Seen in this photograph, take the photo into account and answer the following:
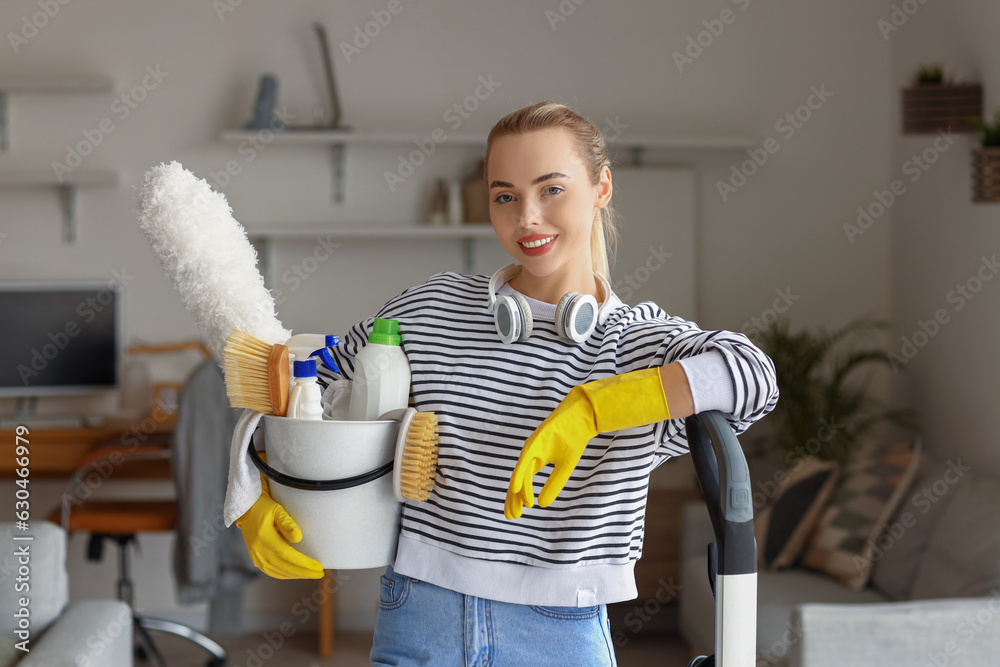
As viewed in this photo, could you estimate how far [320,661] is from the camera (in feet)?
10.2

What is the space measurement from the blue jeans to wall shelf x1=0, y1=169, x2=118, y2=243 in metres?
2.80

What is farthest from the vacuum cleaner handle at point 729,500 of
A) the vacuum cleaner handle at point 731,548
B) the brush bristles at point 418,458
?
the brush bristles at point 418,458

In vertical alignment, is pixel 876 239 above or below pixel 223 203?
above

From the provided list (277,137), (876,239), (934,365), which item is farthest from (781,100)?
(277,137)

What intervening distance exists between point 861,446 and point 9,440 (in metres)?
2.90

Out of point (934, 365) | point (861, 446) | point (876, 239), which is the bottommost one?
point (861, 446)

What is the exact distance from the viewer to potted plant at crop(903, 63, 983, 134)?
2.74 meters

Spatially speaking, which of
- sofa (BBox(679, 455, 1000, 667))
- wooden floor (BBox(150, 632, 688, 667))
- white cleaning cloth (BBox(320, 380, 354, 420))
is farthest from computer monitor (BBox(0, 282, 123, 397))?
white cleaning cloth (BBox(320, 380, 354, 420))

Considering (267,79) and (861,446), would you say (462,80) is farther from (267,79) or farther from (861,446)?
(861,446)

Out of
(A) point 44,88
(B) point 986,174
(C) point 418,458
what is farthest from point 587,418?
(A) point 44,88

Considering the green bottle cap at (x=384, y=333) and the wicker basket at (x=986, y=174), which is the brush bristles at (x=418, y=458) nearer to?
the green bottle cap at (x=384, y=333)

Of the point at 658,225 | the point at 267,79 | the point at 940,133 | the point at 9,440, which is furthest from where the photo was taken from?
the point at 658,225

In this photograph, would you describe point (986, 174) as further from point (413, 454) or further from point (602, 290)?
point (413, 454)

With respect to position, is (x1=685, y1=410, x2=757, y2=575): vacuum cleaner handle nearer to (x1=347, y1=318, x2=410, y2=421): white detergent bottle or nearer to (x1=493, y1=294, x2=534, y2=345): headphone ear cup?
(x1=493, y1=294, x2=534, y2=345): headphone ear cup
